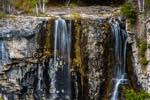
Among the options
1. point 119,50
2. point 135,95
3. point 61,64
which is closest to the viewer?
point 135,95

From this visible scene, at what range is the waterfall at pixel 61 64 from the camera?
3528 centimetres

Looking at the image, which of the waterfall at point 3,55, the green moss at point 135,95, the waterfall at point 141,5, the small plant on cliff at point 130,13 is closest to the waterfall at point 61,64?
the waterfall at point 3,55

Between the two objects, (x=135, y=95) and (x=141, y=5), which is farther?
(x=141, y=5)


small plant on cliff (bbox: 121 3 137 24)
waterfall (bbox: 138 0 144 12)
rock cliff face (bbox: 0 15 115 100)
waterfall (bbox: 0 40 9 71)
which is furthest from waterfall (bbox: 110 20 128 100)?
waterfall (bbox: 0 40 9 71)

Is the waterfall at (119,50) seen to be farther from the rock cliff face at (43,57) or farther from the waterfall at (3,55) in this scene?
the waterfall at (3,55)

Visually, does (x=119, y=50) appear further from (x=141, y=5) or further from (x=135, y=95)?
(x=135, y=95)

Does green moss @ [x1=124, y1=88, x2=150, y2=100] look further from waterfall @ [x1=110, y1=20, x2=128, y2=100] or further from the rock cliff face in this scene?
the rock cliff face

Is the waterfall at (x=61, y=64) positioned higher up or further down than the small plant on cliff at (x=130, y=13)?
further down

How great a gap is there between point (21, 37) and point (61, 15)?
387 cm

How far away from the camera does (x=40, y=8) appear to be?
4022 cm

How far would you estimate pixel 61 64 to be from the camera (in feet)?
116

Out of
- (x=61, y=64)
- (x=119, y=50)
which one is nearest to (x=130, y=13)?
(x=119, y=50)

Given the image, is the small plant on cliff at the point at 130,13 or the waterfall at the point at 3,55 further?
the small plant on cliff at the point at 130,13

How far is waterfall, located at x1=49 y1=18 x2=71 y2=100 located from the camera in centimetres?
3528
